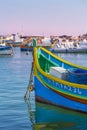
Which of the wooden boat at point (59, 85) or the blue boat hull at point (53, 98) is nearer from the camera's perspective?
the wooden boat at point (59, 85)

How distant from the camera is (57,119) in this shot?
1698 cm

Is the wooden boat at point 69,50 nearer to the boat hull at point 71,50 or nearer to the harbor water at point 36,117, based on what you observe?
the boat hull at point 71,50

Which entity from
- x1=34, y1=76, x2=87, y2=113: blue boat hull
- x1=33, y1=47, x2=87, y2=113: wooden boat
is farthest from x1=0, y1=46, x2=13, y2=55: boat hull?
x1=34, y1=76, x2=87, y2=113: blue boat hull

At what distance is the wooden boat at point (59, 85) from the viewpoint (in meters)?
17.3

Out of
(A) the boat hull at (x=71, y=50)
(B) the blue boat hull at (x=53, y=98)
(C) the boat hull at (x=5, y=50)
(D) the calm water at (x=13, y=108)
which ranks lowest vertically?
(A) the boat hull at (x=71, y=50)

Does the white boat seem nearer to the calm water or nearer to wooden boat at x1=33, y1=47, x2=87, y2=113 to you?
the calm water

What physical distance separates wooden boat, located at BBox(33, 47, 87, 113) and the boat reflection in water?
0.26 metres

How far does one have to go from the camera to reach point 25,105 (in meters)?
19.8

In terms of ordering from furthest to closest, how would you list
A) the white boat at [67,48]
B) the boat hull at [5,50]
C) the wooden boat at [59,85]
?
the white boat at [67,48] → the boat hull at [5,50] → the wooden boat at [59,85]

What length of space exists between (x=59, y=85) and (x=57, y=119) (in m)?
1.70

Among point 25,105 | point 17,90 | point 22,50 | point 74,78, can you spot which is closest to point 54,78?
point 74,78

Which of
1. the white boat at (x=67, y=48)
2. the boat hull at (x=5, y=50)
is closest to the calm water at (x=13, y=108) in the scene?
the boat hull at (x=5, y=50)

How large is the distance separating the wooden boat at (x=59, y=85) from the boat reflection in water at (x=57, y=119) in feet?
0.84

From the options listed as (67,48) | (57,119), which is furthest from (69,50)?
(57,119)
